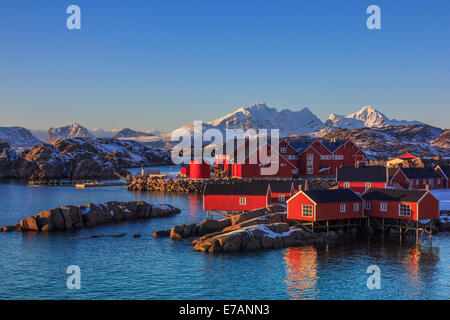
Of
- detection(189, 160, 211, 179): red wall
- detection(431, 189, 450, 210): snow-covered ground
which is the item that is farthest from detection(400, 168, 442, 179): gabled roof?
detection(189, 160, 211, 179): red wall

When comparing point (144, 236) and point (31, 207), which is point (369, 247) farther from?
point (31, 207)

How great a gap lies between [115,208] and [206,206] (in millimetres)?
11148

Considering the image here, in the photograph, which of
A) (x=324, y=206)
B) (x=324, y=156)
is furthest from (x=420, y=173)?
(x=324, y=206)

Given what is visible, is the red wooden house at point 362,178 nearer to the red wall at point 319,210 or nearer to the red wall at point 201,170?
the red wall at point 319,210

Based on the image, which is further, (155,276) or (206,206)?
(206,206)

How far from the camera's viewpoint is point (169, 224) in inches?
2304

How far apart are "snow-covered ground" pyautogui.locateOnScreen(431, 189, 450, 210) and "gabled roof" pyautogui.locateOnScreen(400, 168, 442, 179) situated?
266cm

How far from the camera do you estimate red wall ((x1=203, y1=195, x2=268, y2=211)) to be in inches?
2274

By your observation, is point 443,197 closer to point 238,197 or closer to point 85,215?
point 238,197

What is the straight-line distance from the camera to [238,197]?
191 ft

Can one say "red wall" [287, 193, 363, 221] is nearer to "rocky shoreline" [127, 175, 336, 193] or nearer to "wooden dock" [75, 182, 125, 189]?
"rocky shoreline" [127, 175, 336, 193]

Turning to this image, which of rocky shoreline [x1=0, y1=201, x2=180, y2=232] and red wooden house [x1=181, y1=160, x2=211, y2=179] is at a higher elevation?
red wooden house [x1=181, y1=160, x2=211, y2=179]
